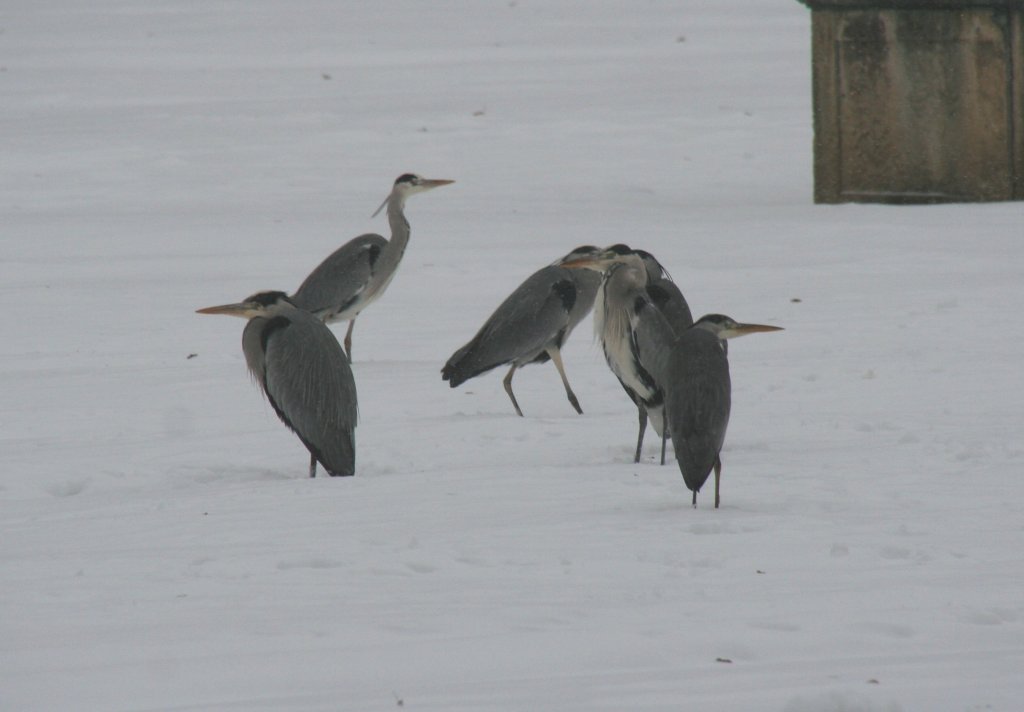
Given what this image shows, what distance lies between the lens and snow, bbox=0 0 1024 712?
→ 4.20 m

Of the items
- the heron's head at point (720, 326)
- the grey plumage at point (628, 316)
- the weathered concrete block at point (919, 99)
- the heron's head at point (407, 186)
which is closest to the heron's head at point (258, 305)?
the grey plumage at point (628, 316)

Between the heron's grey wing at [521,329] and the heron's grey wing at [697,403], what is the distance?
2.26 metres

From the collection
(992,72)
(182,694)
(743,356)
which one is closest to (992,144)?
(992,72)

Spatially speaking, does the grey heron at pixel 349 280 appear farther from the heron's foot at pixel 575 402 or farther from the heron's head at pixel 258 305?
the heron's head at pixel 258 305

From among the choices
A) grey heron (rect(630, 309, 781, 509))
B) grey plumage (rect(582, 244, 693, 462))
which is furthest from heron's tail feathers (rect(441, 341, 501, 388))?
grey heron (rect(630, 309, 781, 509))

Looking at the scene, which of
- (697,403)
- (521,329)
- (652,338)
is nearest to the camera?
(697,403)

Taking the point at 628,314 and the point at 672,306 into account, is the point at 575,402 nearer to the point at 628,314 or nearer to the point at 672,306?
the point at 672,306

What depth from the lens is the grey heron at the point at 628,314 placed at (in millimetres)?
6992

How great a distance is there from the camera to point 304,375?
6957 mm

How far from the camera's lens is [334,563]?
507 centimetres

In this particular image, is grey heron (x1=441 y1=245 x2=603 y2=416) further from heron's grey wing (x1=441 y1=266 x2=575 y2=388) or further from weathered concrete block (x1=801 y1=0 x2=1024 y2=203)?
weathered concrete block (x1=801 y1=0 x2=1024 y2=203)

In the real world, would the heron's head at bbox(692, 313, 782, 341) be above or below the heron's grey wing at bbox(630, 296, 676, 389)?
above

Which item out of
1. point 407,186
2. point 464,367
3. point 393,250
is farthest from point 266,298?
point 407,186

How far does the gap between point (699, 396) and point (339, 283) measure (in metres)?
4.22
